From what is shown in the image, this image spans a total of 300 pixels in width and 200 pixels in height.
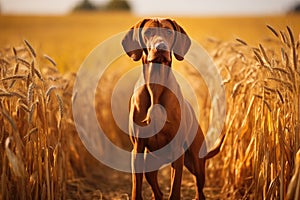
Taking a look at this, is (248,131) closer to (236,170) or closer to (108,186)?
(236,170)

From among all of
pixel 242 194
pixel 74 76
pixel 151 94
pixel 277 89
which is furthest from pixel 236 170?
pixel 74 76

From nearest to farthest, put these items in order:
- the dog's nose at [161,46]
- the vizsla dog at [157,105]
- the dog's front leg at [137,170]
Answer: the dog's nose at [161,46]
the vizsla dog at [157,105]
the dog's front leg at [137,170]

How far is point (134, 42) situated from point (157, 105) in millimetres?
567

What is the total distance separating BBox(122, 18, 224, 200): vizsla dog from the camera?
151 inches

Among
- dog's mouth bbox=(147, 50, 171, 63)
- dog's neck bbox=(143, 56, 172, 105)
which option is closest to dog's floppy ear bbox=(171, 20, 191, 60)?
dog's neck bbox=(143, 56, 172, 105)

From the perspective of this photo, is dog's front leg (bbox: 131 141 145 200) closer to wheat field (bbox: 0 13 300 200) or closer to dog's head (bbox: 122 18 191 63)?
wheat field (bbox: 0 13 300 200)

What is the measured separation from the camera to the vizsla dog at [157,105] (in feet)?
12.6

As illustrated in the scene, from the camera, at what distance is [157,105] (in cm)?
388

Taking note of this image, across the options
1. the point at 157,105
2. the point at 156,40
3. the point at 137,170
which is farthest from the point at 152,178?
the point at 156,40

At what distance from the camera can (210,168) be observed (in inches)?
237

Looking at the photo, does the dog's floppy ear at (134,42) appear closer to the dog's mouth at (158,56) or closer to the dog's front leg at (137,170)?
the dog's mouth at (158,56)

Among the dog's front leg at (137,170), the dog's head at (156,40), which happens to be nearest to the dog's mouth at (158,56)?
the dog's head at (156,40)

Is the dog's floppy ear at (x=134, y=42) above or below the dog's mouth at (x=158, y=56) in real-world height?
above

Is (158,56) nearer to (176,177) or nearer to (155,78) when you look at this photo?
(155,78)
